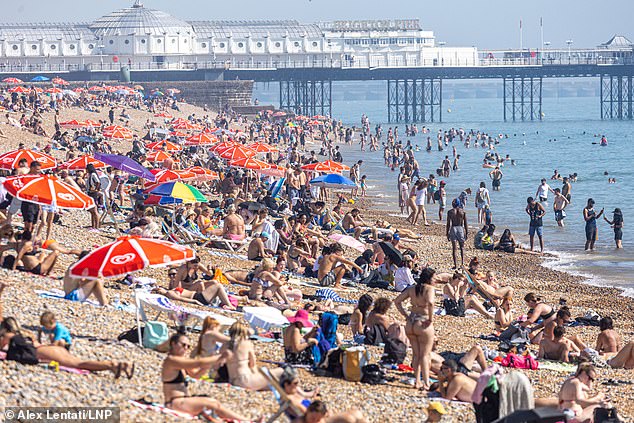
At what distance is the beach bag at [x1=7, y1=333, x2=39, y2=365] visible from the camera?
816 cm

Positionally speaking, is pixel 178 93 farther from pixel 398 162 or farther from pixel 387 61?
pixel 398 162

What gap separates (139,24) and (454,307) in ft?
241

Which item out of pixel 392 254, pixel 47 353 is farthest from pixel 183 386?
pixel 392 254

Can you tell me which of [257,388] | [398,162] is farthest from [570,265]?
[398,162]

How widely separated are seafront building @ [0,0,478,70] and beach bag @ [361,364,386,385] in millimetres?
71489

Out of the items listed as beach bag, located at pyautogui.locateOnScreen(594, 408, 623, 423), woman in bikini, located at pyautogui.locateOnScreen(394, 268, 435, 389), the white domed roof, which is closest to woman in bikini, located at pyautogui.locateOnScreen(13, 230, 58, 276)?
woman in bikini, located at pyautogui.locateOnScreen(394, 268, 435, 389)

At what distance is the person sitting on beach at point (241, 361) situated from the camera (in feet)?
28.3

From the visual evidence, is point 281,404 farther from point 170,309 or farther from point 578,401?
point 170,309

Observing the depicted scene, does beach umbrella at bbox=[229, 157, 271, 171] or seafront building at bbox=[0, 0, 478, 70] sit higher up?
seafront building at bbox=[0, 0, 478, 70]

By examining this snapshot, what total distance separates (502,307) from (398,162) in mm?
30795

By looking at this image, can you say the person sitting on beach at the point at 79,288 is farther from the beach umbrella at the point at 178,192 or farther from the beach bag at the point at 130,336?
the beach umbrella at the point at 178,192

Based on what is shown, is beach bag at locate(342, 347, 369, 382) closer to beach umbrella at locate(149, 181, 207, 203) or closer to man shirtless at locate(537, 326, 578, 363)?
man shirtless at locate(537, 326, 578, 363)

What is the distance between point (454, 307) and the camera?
13680 millimetres

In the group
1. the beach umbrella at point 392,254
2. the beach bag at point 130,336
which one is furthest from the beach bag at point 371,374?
the beach umbrella at point 392,254
